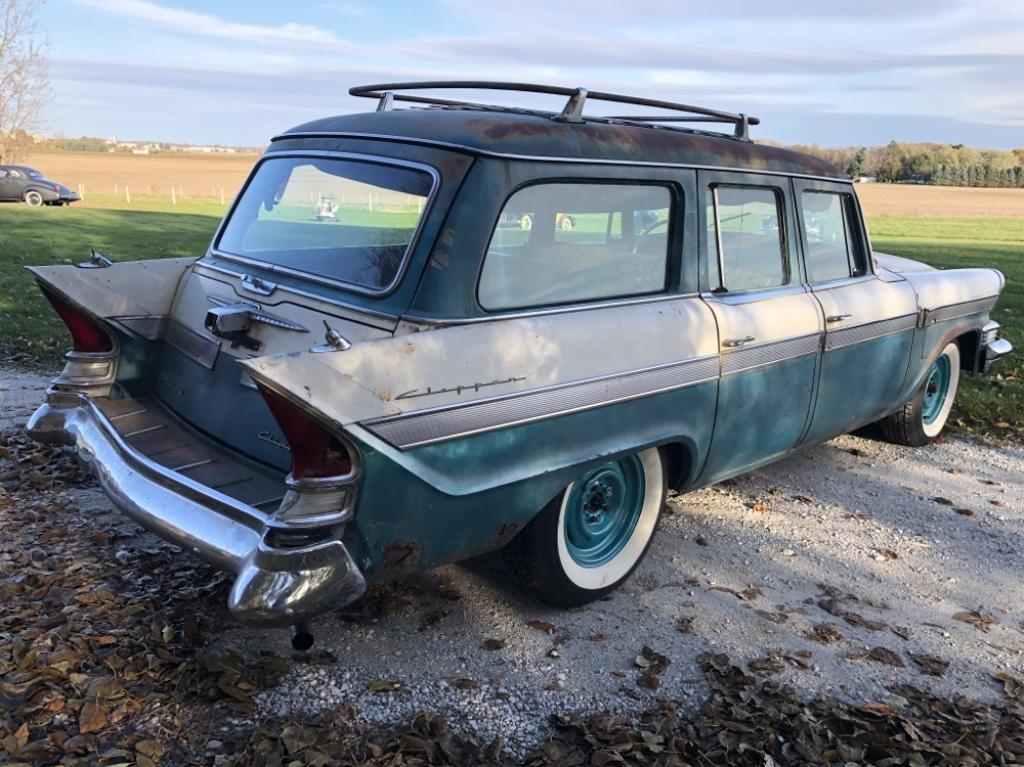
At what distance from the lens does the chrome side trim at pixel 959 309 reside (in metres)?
5.32

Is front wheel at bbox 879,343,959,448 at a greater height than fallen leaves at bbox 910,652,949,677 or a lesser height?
greater

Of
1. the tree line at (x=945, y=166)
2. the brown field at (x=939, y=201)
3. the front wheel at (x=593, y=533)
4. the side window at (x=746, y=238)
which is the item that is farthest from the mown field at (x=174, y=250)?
the tree line at (x=945, y=166)

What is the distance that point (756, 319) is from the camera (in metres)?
3.99

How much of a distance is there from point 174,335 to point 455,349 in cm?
158

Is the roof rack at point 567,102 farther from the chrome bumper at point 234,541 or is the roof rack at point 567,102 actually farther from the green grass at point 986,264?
the green grass at point 986,264

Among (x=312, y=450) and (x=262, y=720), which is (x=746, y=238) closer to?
(x=312, y=450)

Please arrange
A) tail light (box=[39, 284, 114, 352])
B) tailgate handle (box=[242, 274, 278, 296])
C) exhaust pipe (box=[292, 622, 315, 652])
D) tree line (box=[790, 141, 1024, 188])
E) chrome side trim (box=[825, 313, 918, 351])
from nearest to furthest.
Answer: exhaust pipe (box=[292, 622, 315, 652]) < tailgate handle (box=[242, 274, 278, 296]) < tail light (box=[39, 284, 114, 352]) < chrome side trim (box=[825, 313, 918, 351]) < tree line (box=[790, 141, 1024, 188])

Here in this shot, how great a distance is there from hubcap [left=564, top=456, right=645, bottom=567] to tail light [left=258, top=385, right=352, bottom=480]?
1135 millimetres

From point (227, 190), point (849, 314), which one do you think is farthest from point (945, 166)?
point (849, 314)

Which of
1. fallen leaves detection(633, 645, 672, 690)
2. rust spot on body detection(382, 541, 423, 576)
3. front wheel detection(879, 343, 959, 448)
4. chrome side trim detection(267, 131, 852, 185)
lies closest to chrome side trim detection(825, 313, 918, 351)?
front wheel detection(879, 343, 959, 448)

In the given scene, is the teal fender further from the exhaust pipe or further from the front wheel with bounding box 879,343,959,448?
the front wheel with bounding box 879,343,959,448

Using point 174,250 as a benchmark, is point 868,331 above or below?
above

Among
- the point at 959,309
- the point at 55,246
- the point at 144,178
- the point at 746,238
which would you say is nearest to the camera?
the point at 746,238

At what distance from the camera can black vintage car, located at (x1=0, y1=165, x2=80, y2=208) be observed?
2858cm
